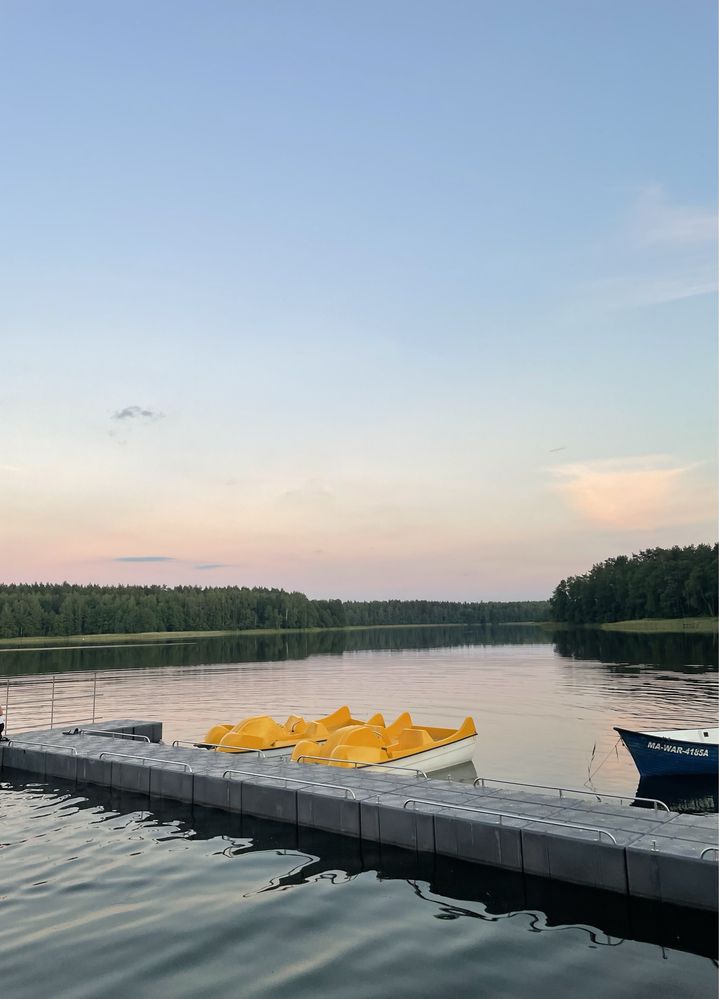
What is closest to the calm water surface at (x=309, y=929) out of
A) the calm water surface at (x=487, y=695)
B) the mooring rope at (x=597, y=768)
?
the mooring rope at (x=597, y=768)

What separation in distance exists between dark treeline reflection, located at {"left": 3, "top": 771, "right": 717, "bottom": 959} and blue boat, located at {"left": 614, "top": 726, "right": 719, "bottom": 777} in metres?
12.6

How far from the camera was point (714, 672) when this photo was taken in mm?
59844

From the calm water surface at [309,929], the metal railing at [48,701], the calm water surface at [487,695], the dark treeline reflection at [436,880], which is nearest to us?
the calm water surface at [309,929]

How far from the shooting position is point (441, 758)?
23.9m

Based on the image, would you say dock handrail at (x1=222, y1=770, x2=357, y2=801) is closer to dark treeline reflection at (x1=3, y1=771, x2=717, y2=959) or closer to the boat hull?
dark treeline reflection at (x1=3, y1=771, x2=717, y2=959)

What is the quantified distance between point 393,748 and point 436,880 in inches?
397

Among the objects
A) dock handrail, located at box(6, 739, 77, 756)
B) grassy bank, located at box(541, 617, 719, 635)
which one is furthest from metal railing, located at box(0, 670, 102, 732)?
grassy bank, located at box(541, 617, 719, 635)

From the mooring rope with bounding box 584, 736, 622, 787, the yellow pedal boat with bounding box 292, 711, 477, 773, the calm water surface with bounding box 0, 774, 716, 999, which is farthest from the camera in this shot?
the mooring rope with bounding box 584, 736, 622, 787

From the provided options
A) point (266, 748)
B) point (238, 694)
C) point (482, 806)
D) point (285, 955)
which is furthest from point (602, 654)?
point (285, 955)

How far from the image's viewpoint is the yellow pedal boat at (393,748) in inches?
795

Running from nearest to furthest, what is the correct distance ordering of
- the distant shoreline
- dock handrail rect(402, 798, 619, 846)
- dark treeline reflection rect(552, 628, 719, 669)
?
1. dock handrail rect(402, 798, 619, 846)
2. dark treeline reflection rect(552, 628, 719, 669)
3. the distant shoreline

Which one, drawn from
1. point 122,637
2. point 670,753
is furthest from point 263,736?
point 122,637

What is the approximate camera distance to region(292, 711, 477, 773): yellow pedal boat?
2019 cm

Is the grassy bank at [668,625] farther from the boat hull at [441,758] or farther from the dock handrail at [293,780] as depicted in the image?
the dock handrail at [293,780]
